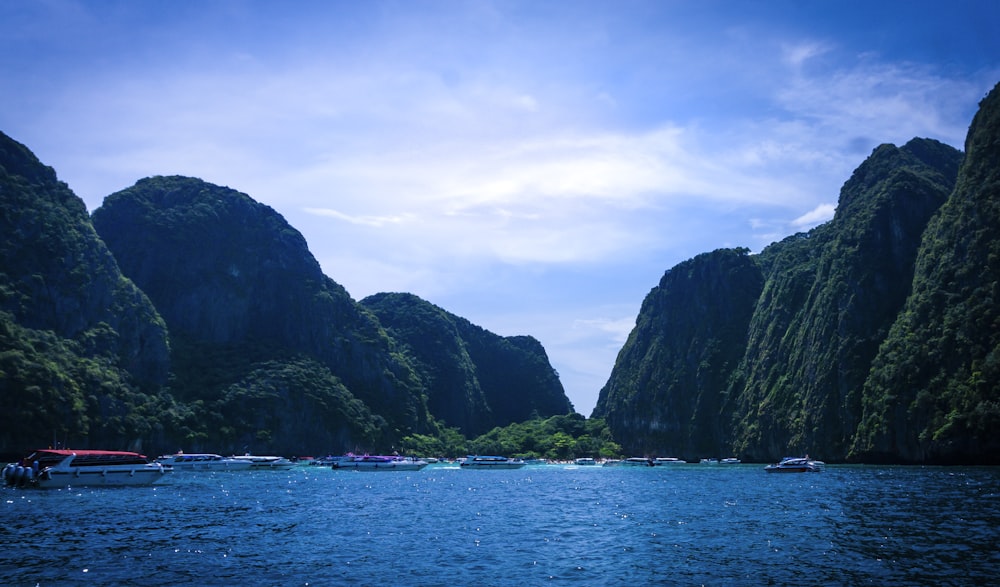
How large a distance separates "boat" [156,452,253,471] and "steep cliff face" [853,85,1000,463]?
141464 millimetres

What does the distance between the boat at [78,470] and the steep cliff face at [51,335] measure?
62.8 meters

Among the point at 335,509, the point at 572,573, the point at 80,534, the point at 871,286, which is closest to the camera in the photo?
the point at 572,573

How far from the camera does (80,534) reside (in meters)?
41.8

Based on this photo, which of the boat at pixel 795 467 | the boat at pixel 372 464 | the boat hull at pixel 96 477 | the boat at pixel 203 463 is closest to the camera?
the boat hull at pixel 96 477

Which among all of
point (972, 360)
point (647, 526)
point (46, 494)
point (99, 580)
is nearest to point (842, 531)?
point (647, 526)

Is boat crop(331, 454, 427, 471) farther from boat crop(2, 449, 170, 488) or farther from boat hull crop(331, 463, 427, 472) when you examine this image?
boat crop(2, 449, 170, 488)

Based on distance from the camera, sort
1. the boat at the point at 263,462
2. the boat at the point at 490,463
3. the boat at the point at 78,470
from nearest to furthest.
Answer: the boat at the point at 78,470
the boat at the point at 263,462
the boat at the point at 490,463

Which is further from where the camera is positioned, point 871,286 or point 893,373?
point 871,286

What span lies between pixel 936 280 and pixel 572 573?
16015 cm

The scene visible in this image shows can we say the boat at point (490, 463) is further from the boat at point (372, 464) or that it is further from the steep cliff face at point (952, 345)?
the steep cliff face at point (952, 345)

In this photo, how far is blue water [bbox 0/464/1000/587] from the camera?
30422 mm

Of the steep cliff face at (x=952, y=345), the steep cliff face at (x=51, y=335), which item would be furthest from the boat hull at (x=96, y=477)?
the steep cliff face at (x=952, y=345)

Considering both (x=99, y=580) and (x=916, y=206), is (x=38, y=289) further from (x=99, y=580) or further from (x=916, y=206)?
(x=916, y=206)

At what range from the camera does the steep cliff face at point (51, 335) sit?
459 feet
